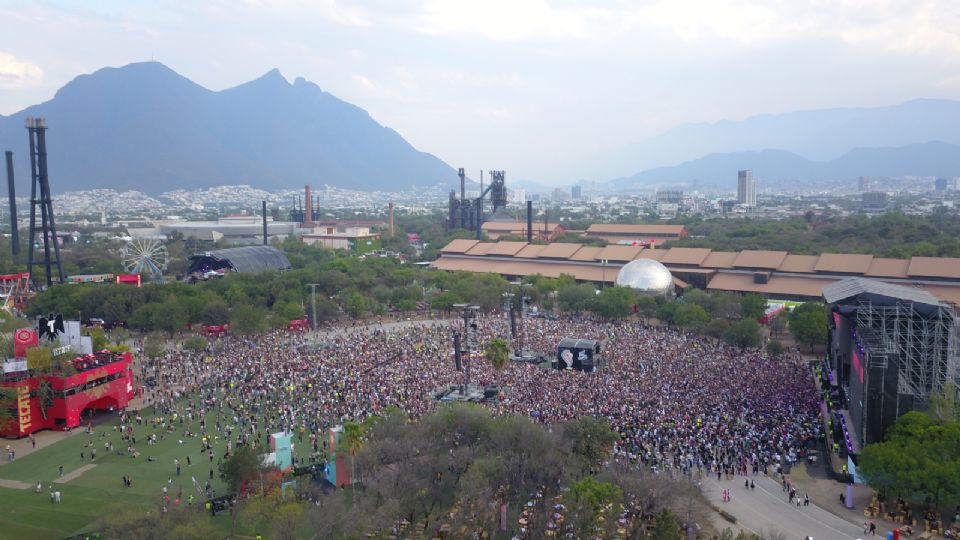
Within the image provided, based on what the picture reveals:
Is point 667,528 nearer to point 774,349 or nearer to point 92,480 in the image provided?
point 92,480

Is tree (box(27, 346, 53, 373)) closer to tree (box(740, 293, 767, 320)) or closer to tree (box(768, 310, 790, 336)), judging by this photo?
tree (box(740, 293, 767, 320))

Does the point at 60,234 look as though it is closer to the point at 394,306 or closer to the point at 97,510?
the point at 394,306

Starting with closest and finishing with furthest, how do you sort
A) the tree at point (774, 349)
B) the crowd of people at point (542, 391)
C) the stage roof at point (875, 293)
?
the stage roof at point (875, 293)
the crowd of people at point (542, 391)
the tree at point (774, 349)

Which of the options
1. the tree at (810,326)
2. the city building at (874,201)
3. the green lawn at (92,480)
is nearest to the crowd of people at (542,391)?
the green lawn at (92,480)

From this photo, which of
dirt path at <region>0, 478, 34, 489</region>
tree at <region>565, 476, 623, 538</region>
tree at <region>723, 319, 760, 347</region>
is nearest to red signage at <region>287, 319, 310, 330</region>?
dirt path at <region>0, 478, 34, 489</region>

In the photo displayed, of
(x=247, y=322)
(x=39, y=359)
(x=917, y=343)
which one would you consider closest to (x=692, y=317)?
(x=917, y=343)

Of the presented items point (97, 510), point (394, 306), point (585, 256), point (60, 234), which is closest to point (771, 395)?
point (97, 510)

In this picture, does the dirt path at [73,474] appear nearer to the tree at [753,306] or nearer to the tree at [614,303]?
the tree at [614,303]
